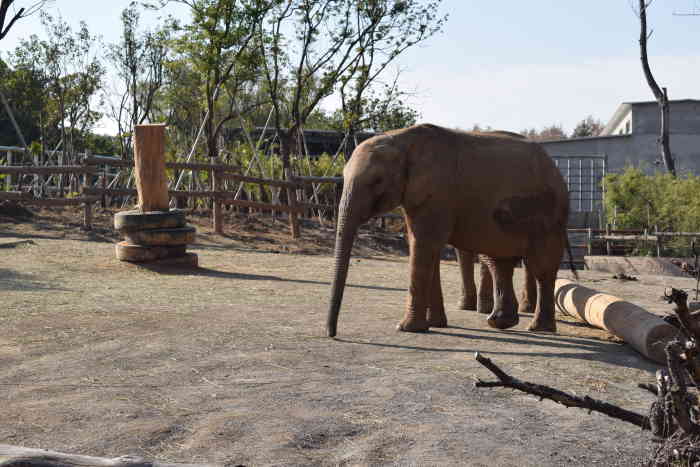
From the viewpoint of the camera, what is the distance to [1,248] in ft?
40.4

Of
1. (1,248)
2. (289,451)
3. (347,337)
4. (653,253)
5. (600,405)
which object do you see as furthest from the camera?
(653,253)

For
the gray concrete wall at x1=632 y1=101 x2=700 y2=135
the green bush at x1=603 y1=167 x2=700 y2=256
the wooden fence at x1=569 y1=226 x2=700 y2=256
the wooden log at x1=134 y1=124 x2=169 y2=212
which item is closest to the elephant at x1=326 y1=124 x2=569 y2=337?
the wooden log at x1=134 y1=124 x2=169 y2=212

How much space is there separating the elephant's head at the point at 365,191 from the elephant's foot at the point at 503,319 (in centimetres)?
136

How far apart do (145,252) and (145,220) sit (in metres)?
0.44

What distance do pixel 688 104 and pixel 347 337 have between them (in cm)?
2684

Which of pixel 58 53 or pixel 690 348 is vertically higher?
pixel 58 53

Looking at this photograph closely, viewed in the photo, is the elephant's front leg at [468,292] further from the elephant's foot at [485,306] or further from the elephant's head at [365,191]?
the elephant's head at [365,191]

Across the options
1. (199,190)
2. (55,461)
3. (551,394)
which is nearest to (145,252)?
(199,190)

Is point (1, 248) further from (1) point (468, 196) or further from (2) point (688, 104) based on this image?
(2) point (688, 104)

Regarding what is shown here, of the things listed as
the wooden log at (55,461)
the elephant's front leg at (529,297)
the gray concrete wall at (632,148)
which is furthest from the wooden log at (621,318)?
the gray concrete wall at (632,148)

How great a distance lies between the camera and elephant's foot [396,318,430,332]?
22.2ft

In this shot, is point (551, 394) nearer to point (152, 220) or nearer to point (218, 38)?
point (152, 220)

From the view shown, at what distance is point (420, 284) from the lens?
671 centimetres

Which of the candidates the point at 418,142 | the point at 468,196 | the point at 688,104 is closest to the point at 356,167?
the point at 418,142
